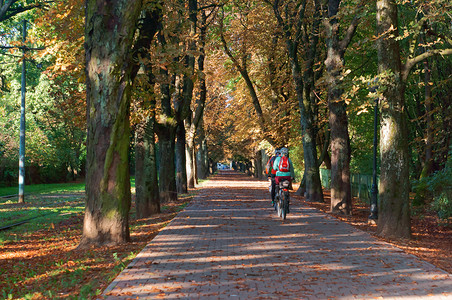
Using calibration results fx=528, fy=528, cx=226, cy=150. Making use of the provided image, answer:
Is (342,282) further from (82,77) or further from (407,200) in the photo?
(82,77)

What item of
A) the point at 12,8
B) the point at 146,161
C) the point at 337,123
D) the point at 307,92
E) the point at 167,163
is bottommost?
the point at 146,161

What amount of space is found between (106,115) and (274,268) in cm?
436

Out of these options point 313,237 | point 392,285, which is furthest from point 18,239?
point 392,285

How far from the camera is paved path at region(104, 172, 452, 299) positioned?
651 cm

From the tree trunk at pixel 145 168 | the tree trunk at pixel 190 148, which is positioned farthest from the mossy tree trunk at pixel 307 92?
the tree trunk at pixel 190 148

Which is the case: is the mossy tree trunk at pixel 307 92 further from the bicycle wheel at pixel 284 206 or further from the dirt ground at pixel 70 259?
the dirt ground at pixel 70 259

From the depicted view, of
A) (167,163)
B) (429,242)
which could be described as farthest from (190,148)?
(429,242)

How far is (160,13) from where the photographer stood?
529 inches

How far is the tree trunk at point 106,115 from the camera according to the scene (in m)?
10.1

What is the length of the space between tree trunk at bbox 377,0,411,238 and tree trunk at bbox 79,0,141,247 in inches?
222

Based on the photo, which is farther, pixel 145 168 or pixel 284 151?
pixel 145 168

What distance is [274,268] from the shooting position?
8.07 m

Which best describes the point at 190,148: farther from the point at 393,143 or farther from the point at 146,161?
the point at 393,143

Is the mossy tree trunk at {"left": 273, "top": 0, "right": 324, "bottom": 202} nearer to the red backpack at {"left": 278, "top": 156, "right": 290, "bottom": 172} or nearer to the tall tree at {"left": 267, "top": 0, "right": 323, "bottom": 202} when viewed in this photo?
the tall tree at {"left": 267, "top": 0, "right": 323, "bottom": 202}
